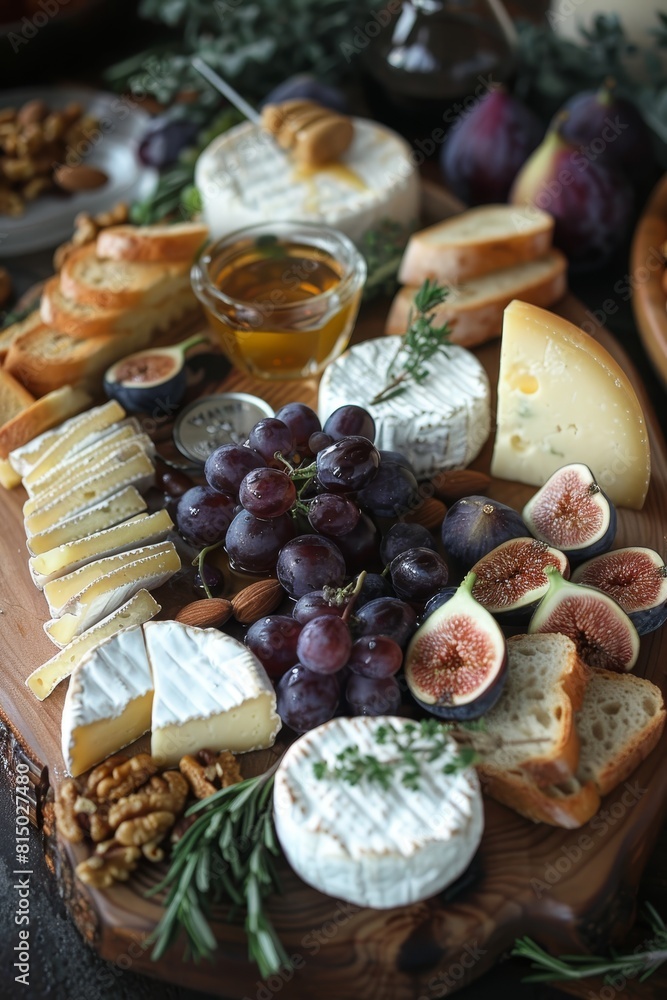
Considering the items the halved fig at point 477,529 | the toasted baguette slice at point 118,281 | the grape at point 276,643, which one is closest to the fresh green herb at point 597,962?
the grape at point 276,643

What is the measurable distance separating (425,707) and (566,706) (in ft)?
0.82

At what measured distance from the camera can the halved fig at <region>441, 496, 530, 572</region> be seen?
6.63 ft

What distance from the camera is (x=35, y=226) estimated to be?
10.5ft

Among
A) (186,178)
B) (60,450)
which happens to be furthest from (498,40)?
(60,450)

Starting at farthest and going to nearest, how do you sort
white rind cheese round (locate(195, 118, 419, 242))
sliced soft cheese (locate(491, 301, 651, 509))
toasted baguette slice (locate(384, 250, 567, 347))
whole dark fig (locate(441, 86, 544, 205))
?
whole dark fig (locate(441, 86, 544, 205)) → white rind cheese round (locate(195, 118, 419, 242)) → toasted baguette slice (locate(384, 250, 567, 347)) → sliced soft cheese (locate(491, 301, 651, 509))

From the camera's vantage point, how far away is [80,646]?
75.6 inches

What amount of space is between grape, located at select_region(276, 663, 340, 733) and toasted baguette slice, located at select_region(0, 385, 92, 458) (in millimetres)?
1035

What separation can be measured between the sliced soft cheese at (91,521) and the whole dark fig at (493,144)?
5.34ft

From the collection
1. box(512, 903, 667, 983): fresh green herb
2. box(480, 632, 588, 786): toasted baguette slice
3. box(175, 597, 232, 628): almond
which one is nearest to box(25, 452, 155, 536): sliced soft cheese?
box(175, 597, 232, 628): almond

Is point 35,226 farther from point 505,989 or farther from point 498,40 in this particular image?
point 505,989

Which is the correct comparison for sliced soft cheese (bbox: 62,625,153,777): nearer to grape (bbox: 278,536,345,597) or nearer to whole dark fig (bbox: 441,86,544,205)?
grape (bbox: 278,536,345,597)

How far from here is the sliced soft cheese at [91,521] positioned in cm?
213

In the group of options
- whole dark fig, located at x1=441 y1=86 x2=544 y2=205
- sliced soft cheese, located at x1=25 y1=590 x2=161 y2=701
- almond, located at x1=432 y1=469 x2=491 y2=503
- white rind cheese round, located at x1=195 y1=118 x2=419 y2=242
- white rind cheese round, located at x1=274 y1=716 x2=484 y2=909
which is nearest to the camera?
white rind cheese round, located at x1=274 y1=716 x2=484 y2=909

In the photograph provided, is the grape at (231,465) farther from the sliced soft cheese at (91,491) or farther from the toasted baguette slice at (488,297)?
the toasted baguette slice at (488,297)
